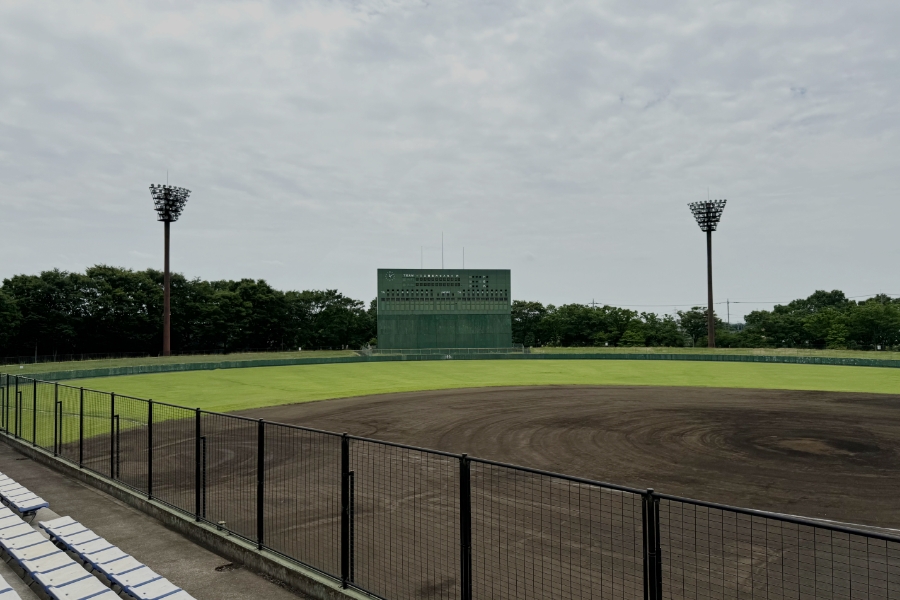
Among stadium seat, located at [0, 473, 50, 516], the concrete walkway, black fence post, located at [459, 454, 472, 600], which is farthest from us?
stadium seat, located at [0, 473, 50, 516]

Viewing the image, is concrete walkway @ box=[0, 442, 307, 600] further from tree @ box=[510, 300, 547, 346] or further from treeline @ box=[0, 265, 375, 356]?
tree @ box=[510, 300, 547, 346]

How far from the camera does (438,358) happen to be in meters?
74.1

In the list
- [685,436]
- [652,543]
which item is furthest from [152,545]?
[685,436]

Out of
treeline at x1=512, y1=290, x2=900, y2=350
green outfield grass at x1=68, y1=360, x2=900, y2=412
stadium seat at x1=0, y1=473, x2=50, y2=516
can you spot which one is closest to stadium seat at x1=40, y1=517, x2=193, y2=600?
stadium seat at x1=0, y1=473, x2=50, y2=516

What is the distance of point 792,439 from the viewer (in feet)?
64.4

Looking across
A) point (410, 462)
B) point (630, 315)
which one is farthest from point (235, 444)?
point (630, 315)

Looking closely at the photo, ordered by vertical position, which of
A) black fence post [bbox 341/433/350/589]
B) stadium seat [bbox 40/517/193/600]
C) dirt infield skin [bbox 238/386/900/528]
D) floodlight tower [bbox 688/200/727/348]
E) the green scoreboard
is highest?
floodlight tower [bbox 688/200/727/348]

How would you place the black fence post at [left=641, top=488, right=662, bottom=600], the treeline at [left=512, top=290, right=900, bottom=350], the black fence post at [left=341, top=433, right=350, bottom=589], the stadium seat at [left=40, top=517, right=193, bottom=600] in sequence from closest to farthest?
1. the black fence post at [left=641, top=488, right=662, bottom=600]
2. the stadium seat at [left=40, top=517, right=193, bottom=600]
3. the black fence post at [left=341, top=433, right=350, bottom=589]
4. the treeline at [left=512, top=290, right=900, bottom=350]

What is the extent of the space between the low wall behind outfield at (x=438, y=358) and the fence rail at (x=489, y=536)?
3787 cm

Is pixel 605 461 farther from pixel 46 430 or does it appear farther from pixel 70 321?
pixel 70 321

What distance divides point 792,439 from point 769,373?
34.1 m

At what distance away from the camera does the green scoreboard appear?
79000mm

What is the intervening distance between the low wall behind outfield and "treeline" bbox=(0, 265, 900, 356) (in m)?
32.3

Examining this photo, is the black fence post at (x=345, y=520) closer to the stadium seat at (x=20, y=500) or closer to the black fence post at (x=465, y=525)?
the black fence post at (x=465, y=525)
